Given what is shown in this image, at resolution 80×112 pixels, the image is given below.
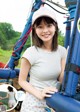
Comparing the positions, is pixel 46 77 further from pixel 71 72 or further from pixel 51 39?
pixel 71 72

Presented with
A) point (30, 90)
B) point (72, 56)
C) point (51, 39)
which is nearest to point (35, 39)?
point (51, 39)

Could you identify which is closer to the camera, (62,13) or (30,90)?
(30,90)

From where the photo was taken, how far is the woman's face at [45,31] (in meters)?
1.06

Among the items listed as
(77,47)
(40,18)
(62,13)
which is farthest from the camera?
(62,13)

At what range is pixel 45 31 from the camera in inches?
41.7

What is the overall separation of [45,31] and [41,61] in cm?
12

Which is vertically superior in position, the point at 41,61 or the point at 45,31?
the point at 45,31

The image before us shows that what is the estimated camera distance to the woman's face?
1063 mm

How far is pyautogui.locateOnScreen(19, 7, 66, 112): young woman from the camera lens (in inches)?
42.0

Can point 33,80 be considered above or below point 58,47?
below

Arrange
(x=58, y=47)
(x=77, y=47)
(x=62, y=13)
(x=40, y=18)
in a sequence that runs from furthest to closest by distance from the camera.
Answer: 1. (x=62, y=13)
2. (x=58, y=47)
3. (x=40, y=18)
4. (x=77, y=47)

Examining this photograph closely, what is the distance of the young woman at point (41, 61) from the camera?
1067 millimetres

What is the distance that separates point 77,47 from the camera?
2.56ft

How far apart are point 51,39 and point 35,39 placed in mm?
64
